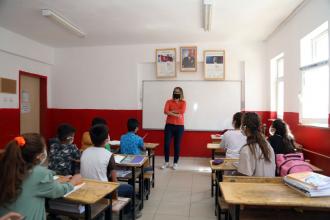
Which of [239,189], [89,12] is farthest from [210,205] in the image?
[89,12]

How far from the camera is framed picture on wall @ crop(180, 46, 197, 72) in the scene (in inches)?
232

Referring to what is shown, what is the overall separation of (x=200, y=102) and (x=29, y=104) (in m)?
4.12

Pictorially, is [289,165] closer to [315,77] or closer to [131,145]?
[131,145]

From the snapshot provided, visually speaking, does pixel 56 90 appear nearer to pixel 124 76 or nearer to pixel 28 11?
pixel 124 76

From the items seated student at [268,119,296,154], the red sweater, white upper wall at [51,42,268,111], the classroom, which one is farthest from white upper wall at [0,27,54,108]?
seated student at [268,119,296,154]

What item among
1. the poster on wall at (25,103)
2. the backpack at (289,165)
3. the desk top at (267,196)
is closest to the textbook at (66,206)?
the desk top at (267,196)

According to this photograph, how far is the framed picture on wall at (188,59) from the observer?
5887mm

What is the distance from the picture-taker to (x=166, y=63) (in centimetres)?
600

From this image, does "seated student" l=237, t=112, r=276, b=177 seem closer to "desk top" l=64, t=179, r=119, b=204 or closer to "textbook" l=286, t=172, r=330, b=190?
"textbook" l=286, t=172, r=330, b=190

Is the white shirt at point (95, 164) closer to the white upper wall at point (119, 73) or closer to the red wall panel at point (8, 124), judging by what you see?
the red wall panel at point (8, 124)

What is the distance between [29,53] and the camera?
5.68 metres

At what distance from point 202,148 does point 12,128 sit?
4176mm

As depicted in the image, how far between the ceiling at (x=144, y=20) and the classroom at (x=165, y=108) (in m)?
0.03

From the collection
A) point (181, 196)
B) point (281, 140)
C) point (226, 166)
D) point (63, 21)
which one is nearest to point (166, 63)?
point (63, 21)
